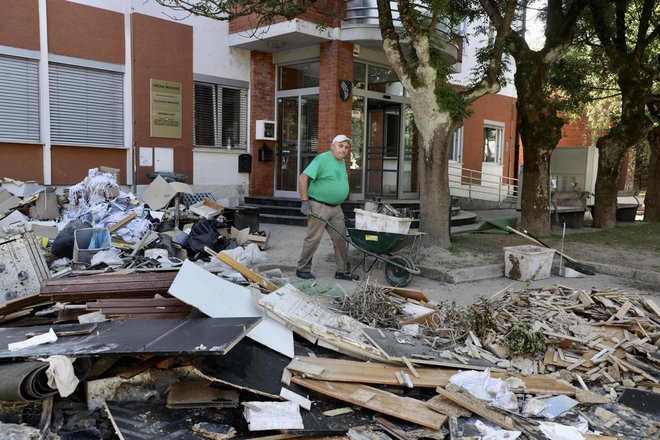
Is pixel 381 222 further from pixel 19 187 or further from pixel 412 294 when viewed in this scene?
pixel 19 187

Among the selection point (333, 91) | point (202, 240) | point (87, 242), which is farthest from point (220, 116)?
point (87, 242)

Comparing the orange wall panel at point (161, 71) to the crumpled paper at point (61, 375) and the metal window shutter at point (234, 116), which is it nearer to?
the metal window shutter at point (234, 116)

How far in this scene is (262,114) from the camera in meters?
14.6

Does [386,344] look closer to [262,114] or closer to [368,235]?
[368,235]

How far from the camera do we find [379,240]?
708 cm

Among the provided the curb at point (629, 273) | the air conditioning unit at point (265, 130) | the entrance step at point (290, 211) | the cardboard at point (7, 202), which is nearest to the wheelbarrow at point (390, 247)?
the curb at point (629, 273)

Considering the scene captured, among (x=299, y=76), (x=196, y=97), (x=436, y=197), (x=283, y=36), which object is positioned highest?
(x=283, y=36)

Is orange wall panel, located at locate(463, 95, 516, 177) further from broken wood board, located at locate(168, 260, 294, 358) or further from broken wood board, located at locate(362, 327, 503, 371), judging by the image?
broken wood board, located at locate(168, 260, 294, 358)

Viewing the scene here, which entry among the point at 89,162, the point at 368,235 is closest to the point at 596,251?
the point at 368,235

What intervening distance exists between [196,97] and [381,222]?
8.23 m

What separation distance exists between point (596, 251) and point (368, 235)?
4916mm

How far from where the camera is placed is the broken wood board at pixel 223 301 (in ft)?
14.5

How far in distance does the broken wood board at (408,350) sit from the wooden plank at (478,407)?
0.53 m

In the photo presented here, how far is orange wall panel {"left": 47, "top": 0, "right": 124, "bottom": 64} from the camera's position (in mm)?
11484
